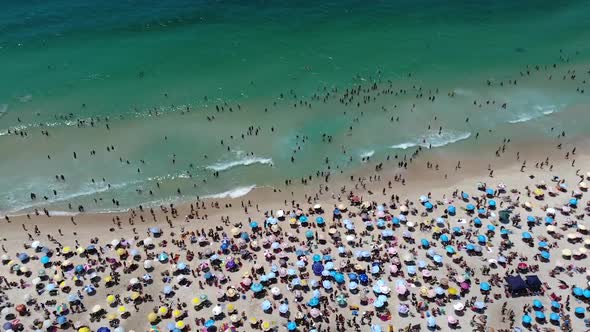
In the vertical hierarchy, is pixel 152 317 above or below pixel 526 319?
above

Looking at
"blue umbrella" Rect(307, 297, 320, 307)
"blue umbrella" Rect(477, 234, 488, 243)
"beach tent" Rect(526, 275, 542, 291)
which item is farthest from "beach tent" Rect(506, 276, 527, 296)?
"blue umbrella" Rect(307, 297, 320, 307)

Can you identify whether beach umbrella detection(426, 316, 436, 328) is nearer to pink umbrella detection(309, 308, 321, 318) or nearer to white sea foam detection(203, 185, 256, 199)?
pink umbrella detection(309, 308, 321, 318)

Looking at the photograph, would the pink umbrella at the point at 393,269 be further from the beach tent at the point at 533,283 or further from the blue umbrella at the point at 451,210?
the beach tent at the point at 533,283

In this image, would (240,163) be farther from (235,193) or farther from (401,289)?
(401,289)

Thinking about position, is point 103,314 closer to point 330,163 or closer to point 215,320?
point 215,320

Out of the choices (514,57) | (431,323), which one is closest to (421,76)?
(514,57)

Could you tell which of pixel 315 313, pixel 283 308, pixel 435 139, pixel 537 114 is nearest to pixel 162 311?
pixel 283 308
